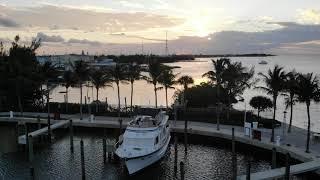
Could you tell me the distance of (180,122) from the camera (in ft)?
182

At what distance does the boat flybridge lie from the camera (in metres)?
37.3

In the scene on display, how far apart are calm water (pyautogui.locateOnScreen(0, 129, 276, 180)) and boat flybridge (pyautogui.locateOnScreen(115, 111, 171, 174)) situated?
0.90 meters

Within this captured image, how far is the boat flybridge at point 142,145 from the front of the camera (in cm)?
3728

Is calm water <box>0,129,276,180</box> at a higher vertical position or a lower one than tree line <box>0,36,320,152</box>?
lower

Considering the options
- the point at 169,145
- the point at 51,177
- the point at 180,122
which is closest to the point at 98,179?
the point at 51,177

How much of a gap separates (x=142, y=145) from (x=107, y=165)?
3.96 m

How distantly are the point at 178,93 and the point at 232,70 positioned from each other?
45.0 ft

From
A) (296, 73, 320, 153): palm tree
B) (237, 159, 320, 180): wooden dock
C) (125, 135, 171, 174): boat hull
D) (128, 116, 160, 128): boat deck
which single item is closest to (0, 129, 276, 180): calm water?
(125, 135, 171, 174): boat hull

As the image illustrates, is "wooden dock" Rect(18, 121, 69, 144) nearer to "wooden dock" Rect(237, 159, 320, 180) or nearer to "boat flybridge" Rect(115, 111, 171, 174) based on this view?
"boat flybridge" Rect(115, 111, 171, 174)

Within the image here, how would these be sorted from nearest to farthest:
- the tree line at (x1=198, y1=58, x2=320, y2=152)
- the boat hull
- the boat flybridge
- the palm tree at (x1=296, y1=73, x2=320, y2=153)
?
the boat hull < the boat flybridge < the palm tree at (x1=296, y1=73, x2=320, y2=153) < the tree line at (x1=198, y1=58, x2=320, y2=152)

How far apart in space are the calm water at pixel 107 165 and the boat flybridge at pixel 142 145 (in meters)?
0.90

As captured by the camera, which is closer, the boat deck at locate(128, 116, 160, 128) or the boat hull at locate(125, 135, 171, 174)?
the boat hull at locate(125, 135, 171, 174)

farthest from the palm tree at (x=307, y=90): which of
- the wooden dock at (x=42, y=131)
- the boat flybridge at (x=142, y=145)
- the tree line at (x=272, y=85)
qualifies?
the wooden dock at (x=42, y=131)

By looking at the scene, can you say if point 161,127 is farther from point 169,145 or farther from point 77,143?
point 77,143
